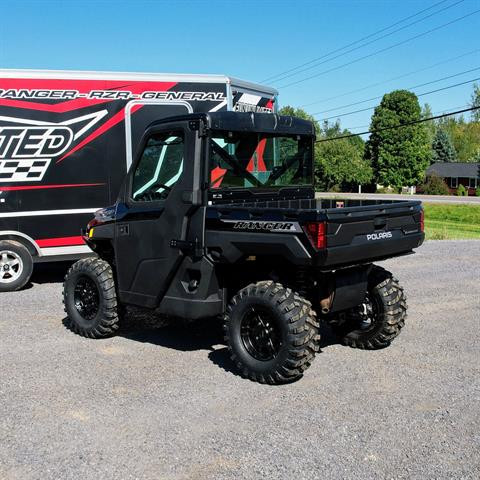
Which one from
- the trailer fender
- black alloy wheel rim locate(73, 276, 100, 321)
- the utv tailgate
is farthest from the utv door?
the trailer fender

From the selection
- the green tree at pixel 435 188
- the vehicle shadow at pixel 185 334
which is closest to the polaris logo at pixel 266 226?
the vehicle shadow at pixel 185 334

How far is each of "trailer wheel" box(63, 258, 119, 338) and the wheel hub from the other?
9.50ft

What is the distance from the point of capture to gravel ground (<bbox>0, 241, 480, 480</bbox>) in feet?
12.6

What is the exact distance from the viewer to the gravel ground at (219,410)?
3.85m

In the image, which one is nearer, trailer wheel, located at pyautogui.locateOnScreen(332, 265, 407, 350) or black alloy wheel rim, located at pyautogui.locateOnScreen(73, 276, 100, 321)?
trailer wheel, located at pyautogui.locateOnScreen(332, 265, 407, 350)

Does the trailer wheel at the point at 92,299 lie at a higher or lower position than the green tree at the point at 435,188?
lower

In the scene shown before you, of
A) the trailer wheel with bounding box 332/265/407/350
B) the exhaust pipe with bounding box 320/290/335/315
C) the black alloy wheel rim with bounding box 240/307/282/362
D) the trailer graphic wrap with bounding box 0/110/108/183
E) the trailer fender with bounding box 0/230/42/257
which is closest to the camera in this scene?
the black alloy wheel rim with bounding box 240/307/282/362

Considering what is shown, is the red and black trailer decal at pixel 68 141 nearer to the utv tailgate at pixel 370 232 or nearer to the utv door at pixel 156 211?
the utv door at pixel 156 211

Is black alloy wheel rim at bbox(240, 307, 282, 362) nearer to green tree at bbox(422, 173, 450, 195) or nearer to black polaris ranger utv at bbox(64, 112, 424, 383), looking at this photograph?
black polaris ranger utv at bbox(64, 112, 424, 383)

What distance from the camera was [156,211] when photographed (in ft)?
19.3

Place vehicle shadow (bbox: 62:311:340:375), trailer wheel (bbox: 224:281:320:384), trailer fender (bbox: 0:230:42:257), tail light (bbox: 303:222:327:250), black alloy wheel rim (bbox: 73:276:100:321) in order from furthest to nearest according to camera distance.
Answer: trailer fender (bbox: 0:230:42:257)
black alloy wheel rim (bbox: 73:276:100:321)
vehicle shadow (bbox: 62:311:340:375)
trailer wheel (bbox: 224:281:320:384)
tail light (bbox: 303:222:327:250)

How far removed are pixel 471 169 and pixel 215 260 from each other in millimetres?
75998

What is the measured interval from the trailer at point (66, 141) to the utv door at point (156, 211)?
11.7 ft

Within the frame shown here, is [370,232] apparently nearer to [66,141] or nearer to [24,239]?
[66,141]
